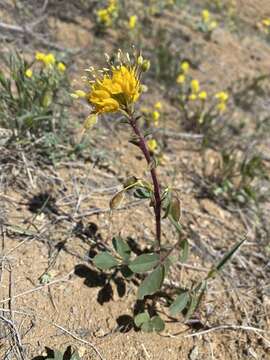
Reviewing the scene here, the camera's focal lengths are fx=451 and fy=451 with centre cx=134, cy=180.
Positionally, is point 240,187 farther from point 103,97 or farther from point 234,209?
point 103,97

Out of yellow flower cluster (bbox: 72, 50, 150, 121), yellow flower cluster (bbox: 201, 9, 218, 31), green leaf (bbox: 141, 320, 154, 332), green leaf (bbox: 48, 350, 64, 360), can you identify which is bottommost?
green leaf (bbox: 48, 350, 64, 360)

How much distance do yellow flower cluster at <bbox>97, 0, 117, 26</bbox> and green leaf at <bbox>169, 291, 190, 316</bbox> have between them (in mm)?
2853

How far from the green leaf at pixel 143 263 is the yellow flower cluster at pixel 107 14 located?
110 inches

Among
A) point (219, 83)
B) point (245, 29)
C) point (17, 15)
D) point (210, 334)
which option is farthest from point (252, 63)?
point (210, 334)

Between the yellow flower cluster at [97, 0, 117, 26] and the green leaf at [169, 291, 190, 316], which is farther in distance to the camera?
the yellow flower cluster at [97, 0, 117, 26]

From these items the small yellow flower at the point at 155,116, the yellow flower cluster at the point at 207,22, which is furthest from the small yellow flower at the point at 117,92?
the yellow flower cluster at the point at 207,22

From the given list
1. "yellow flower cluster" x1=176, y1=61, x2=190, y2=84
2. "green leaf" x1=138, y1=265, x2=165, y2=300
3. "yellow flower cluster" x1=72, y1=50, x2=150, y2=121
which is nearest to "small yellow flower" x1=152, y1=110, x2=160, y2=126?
"yellow flower cluster" x1=176, y1=61, x2=190, y2=84

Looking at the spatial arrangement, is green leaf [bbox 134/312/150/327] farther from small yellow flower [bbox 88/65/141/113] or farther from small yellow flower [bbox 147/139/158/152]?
small yellow flower [bbox 147/139/158/152]

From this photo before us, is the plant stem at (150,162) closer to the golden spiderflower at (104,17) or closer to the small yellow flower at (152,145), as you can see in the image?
the small yellow flower at (152,145)

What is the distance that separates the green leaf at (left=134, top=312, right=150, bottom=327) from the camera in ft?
6.19

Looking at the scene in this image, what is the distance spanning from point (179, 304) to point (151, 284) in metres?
0.20

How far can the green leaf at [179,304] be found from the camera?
1.85m

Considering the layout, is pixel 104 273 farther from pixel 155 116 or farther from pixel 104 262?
pixel 155 116

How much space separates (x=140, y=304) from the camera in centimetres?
202
